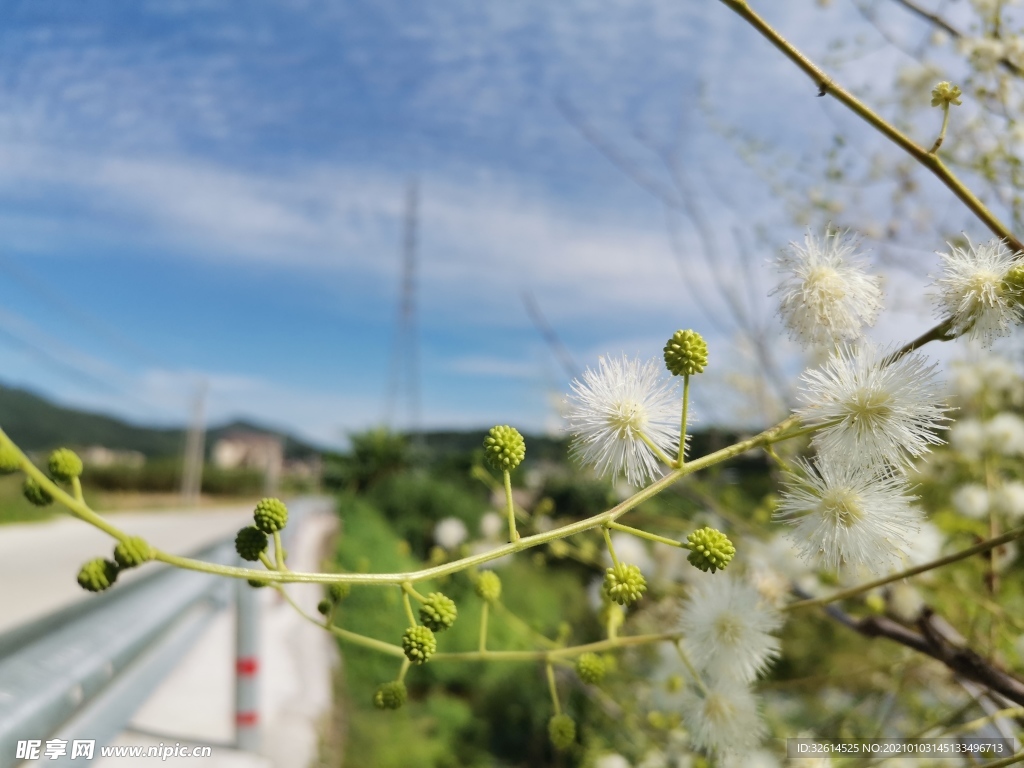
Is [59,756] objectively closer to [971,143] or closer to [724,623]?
[724,623]

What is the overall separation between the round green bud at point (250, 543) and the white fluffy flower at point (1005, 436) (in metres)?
2.12

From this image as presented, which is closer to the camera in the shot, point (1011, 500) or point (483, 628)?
point (483, 628)

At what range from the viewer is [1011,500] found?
186 cm

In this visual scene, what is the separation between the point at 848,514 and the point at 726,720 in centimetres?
41

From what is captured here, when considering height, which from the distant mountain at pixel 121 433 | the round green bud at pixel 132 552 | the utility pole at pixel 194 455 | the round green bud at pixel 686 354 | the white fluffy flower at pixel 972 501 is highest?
the distant mountain at pixel 121 433

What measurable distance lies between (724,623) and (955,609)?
1.65 m

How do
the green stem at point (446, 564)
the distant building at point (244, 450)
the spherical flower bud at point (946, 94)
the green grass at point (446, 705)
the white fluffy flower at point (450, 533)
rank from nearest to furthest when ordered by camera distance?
the green stem at point (446, 564) < the spherical flower bud at point (946, 94) < the white fluffy flower at point (450, 533) < the green grass at point (446, 705) < the distant building at point (244, 450)

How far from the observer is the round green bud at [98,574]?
632 millimetres

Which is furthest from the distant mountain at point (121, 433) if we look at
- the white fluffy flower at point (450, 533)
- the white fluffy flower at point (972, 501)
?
the white fluffy flower at point (972, 501)

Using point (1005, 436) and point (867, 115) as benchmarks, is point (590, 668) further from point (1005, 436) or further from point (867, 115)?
point (1005, 436)

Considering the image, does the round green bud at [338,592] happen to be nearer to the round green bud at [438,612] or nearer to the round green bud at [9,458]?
the round green bud at [438,612]

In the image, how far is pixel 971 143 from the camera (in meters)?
1.73

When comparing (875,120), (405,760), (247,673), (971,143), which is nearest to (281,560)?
(875,120)

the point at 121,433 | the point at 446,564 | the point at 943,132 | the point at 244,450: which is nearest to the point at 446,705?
the point at 446,564
